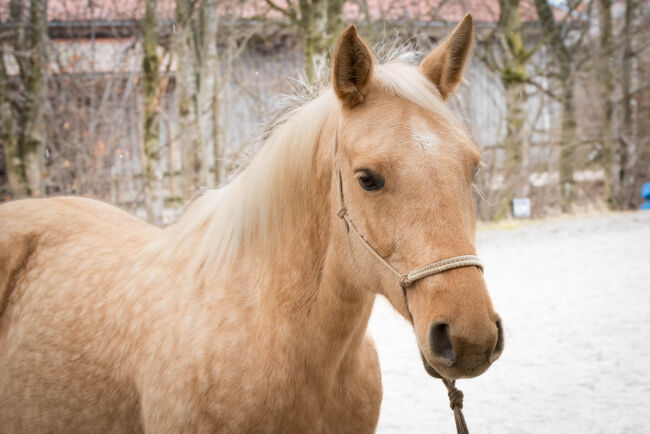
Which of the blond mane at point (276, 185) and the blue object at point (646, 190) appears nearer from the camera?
the blond mane at point (276, 185)

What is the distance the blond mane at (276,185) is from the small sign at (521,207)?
13695 millimetres

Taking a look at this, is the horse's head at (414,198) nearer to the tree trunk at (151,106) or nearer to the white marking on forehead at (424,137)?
the white marking on forehead at (424,137)

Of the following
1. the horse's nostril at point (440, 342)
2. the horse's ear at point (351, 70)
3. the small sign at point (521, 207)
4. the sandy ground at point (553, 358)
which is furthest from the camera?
the small sign at point (521, 207)

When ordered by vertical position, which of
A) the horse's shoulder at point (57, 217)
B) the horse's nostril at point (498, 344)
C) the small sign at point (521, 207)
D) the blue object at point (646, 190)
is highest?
the horse's shoulder at point (57, 217)

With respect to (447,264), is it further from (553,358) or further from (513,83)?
(513,83)

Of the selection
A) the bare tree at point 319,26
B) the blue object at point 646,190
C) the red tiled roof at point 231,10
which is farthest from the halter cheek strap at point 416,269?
the blue object at point 646,190

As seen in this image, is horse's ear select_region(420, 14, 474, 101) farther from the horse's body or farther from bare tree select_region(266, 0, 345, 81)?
bare tree select_region(266, 0, 345, 81)

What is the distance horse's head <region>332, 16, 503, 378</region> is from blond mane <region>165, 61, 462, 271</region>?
12cm

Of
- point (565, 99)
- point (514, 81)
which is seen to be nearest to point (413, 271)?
point (514, 81)

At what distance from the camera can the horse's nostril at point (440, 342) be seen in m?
1.66

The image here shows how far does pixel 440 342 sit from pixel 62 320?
1.91 m

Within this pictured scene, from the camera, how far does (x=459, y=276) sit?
169 centimetres

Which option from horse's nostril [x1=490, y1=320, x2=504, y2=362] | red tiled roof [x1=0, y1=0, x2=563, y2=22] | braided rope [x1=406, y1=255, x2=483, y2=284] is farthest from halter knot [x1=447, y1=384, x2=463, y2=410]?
red tiled roof [x1=0, y1=0, x2=563, y2=22]

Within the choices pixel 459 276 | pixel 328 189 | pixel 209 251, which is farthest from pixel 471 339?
pixel 209 251
